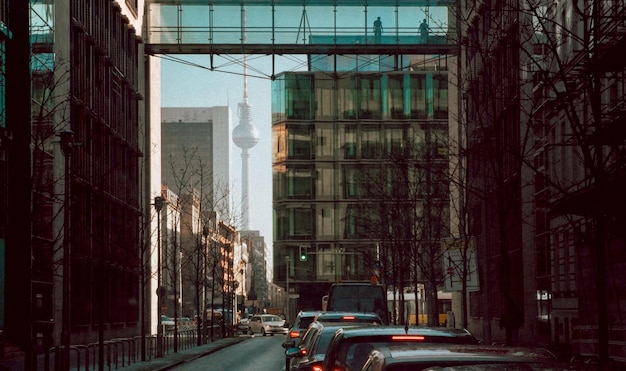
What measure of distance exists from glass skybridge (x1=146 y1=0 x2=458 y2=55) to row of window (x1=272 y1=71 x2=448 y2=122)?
4687cm

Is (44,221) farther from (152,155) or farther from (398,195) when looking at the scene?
(152,155)

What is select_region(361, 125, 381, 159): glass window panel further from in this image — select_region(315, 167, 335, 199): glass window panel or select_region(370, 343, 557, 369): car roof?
select_region(370, 343, 557, 369): car roof

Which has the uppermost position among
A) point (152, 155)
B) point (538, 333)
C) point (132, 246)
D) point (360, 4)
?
point (360, 4)

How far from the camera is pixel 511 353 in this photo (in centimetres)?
796

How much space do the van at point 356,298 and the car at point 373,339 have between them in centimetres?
3399

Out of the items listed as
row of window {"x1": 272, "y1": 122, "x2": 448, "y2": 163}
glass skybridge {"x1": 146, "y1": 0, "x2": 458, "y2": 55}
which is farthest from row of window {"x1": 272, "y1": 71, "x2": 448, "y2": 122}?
glass skybridge {"x1": 146, "y1": 0, "x2": 458, "y2": 55}

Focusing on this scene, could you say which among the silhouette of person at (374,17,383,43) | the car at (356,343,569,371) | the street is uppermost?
the silhouette of person at (374,17,383,43)

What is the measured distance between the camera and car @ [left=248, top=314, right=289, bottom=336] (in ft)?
318

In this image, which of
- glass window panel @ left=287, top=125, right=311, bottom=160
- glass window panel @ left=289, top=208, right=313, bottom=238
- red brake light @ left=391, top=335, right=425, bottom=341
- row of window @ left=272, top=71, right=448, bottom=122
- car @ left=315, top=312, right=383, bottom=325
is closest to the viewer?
red brake light @ left=391, top=335, right=425, bottom=341

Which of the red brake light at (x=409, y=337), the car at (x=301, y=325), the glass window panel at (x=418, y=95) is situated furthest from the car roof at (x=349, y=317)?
the glass window panel at (x=418, y=95)

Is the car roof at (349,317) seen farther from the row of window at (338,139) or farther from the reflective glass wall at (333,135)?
the row of window at (338,139)

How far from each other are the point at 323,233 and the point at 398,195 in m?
54.7

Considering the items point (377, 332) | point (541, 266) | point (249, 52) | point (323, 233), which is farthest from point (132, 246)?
point (377, 332)

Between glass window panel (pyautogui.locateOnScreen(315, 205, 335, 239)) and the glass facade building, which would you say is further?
the glass facade building
